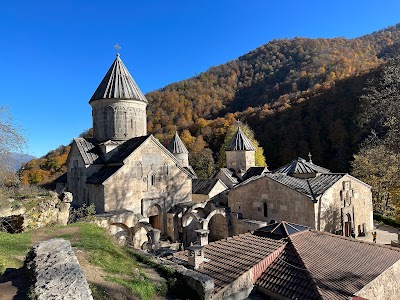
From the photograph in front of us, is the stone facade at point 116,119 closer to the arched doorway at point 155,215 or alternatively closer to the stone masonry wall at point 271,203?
the arched doorway at point 155,215

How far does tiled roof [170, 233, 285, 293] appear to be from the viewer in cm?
664

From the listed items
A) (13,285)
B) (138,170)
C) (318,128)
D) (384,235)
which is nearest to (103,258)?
(13,285)

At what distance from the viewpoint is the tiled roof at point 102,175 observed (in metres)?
13.7

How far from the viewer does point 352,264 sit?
718cm

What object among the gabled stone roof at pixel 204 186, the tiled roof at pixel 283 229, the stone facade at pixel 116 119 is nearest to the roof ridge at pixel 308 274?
the tiled roof at pixel 283 229

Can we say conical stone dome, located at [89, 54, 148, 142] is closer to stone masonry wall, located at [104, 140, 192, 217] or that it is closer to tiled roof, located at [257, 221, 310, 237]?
stone masonry wall, located at [104, 140, 192, 217]

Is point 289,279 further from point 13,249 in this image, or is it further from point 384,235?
point 384,235

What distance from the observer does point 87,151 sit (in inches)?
596

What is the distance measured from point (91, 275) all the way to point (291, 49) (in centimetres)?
9024

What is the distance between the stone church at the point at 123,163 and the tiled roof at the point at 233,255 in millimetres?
6305

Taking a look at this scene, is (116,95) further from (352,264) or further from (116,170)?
(352,264)

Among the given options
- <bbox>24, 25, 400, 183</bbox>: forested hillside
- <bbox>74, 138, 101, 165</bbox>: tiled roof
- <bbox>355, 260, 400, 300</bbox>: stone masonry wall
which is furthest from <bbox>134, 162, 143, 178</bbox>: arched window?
<bbox>24, 25, 400, 183</bbox>: forested hillside

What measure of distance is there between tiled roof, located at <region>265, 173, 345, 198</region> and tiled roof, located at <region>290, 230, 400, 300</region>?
4.17 m

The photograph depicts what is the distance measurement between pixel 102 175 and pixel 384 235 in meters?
15.4
